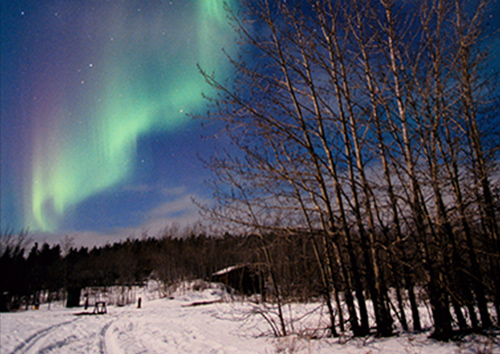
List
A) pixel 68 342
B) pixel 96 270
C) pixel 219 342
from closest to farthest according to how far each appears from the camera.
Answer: pixel 219 342
pixel 68 342
pixel 96 270

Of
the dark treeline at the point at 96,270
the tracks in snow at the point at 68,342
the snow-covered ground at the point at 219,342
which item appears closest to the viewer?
the snow-covered ground at the point at 219,342

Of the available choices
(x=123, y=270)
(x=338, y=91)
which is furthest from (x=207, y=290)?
(x=338, y=91)

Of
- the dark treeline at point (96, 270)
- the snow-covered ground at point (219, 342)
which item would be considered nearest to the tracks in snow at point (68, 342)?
the snow-covered ground at point (219, 342)

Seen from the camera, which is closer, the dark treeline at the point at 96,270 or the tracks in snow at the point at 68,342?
the tracks in snow at the point at 68,342

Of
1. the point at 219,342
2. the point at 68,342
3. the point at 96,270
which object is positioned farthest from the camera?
the point at 96,270

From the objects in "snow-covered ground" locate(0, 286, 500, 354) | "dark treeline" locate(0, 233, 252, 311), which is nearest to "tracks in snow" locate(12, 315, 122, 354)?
"snow-covered ground" locate(0, 286, 500, 354)

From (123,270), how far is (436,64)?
181ft

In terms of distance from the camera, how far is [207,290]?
3753 centimetres

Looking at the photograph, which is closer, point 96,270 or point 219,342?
point 219,342

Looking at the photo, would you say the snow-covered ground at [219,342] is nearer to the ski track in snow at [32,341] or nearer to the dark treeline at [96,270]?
the ski track in snow at [32,341]

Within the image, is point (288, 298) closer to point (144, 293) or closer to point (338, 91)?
point (338, 91)

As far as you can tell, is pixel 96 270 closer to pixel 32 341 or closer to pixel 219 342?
pixel 32 341

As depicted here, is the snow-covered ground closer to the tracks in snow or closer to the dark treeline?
the tracks in snow

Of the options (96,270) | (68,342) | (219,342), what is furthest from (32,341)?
(96,270)
